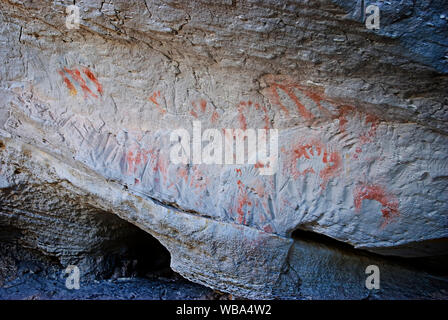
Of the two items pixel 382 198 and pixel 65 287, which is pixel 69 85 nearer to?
pixel 65 287

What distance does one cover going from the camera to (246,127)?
175cm

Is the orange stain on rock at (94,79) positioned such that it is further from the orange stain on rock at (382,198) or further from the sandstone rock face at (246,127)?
the orange stain on rock at (382,198)

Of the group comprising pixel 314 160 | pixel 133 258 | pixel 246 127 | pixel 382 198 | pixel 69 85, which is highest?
pixel 69 85

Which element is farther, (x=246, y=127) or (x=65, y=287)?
(x=65, y=287)

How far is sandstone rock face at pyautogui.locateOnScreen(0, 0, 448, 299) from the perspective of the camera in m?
1.43

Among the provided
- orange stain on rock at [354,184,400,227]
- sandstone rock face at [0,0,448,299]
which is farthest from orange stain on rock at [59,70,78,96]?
orange stain on rock at [354,184,400,227]

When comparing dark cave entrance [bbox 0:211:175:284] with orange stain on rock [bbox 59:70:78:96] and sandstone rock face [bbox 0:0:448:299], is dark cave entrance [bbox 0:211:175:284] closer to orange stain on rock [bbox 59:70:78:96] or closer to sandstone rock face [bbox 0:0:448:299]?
sandstone rock face [bbox 0:0:448:299]

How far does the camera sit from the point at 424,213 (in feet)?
5.07

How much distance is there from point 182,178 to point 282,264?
2.00 feet

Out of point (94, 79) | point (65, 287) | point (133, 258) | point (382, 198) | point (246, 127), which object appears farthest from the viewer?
point (133, 258)

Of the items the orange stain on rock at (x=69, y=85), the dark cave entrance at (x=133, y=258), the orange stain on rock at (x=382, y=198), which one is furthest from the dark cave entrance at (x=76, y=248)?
the orange stain on rock at (x=382, y=198)

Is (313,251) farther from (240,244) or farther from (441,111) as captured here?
(441,111)

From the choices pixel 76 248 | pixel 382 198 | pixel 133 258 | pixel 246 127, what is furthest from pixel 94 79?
pixel 382 198

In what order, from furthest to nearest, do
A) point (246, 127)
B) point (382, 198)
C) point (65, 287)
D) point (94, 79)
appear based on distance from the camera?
point (65, 287) < point (94, 79) < point (246, 127) < point (382, 198)
